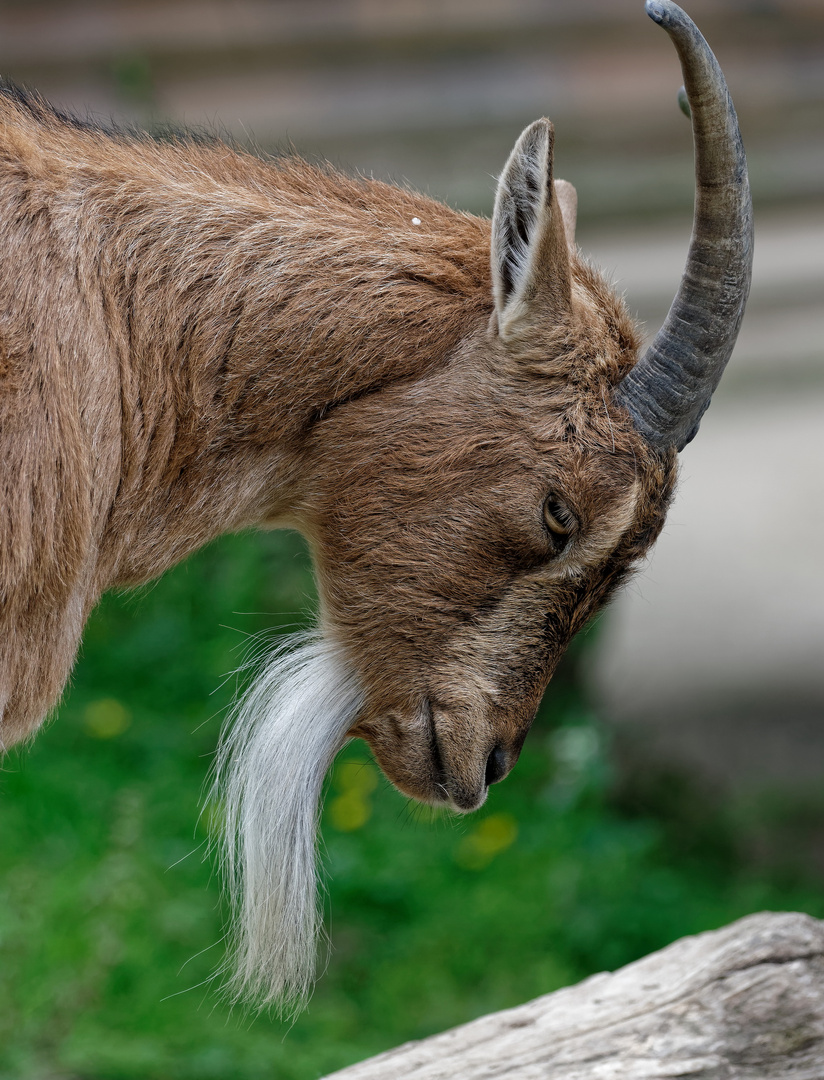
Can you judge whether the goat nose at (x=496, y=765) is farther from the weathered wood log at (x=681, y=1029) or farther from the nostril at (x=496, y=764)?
the weathered wood log at (x=681, y=1029)

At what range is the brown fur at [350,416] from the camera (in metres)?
3.28

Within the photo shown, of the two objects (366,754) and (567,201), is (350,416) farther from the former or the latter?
(366,754)

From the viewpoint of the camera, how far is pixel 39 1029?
4.70 metres

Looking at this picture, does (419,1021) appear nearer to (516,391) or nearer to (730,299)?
(516,391)

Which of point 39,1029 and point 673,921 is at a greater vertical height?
point 39,1029

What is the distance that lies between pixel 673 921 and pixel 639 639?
2283mm

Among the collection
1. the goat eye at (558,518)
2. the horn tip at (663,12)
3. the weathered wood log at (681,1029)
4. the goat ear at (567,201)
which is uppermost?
the horn tip at (663,12)

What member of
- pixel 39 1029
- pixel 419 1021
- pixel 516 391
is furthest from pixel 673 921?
pixel 516 391

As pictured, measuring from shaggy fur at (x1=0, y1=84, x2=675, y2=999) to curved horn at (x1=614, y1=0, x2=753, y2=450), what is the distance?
0.11 meters

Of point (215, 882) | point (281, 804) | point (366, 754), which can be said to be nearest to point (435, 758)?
point (281, 804)

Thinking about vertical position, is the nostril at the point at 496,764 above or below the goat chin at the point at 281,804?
above

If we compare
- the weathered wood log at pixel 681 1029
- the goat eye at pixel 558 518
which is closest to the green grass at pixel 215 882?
the weathered wood log at pixel 681 1029

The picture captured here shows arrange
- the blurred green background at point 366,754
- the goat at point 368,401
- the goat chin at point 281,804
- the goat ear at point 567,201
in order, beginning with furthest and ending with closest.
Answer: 1. the blurred green background at point 366,754
2. the goat ear at point 567,201
3. the goat chin at point 281,804
4. the goat at point 368,401

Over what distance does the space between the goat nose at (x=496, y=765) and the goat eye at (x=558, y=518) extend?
717 millimetres
